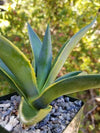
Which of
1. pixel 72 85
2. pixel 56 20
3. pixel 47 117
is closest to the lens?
pixel 72 85

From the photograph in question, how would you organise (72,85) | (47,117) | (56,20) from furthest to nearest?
(56,20), (47,117), (72,85)

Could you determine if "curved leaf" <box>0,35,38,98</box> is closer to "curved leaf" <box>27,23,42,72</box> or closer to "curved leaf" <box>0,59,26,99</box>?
"curved leaf" <box>0,59,26,99</box>

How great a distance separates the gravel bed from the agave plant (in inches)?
1.9

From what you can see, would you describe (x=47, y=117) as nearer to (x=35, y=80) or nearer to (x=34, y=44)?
(x=35, y=80)

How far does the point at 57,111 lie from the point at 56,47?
665 mm

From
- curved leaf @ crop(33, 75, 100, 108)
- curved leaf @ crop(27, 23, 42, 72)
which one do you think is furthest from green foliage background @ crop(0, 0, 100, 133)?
curved leaf @ crop(33, 75, 100, 108)

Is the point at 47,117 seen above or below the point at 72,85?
below

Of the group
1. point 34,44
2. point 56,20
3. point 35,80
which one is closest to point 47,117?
point 35,80

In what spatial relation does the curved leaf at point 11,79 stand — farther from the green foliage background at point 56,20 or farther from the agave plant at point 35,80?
the green foliage background at point 56,20

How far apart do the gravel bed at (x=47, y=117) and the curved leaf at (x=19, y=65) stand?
0.09 metres

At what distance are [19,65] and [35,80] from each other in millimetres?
73

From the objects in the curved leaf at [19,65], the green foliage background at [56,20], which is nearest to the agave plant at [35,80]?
the curved leaf at [19,65]

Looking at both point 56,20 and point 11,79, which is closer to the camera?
point 11,79

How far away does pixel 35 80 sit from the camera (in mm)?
386
